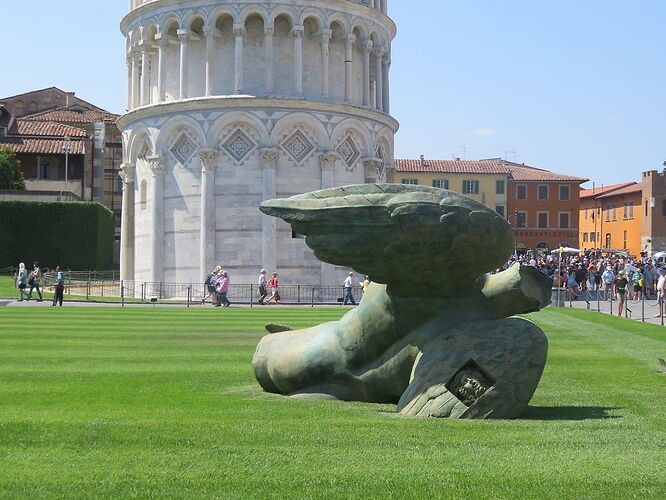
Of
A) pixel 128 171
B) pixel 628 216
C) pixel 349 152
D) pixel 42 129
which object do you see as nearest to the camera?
pixel 349 152

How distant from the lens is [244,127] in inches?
1929

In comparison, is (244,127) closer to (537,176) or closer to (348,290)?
(348,290)

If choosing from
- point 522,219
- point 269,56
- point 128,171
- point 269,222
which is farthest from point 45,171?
point 522,219

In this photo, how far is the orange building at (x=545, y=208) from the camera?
109562 millimetres

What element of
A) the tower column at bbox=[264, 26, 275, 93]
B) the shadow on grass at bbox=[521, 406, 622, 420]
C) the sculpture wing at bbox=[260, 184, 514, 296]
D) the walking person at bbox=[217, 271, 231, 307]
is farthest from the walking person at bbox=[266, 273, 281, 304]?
the sculpture wing at bbox=[260, 184, 514, 296]

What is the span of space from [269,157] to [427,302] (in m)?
39.5

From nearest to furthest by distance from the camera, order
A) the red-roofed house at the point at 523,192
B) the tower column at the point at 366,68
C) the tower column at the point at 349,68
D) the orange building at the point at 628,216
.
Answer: the tower column at the point at 349,68 → the tower column at the point at 366,68 → the orange building at the point at 628,216 → the red-roofed house at the point at 523,192

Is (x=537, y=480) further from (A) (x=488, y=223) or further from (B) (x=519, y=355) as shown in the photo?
(A) (x=488, y=223)

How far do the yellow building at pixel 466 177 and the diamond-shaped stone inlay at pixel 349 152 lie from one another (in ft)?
174

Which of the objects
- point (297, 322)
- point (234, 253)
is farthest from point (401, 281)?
point (234, 253)

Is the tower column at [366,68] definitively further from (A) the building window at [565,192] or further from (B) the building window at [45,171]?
(A) the building window at [565,192]

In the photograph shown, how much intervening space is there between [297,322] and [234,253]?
926 inches

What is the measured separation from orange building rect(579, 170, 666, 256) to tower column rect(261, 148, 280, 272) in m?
65.6

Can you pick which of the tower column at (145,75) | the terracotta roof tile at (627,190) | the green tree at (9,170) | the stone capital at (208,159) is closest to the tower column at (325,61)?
the stone capital at (208,159)
